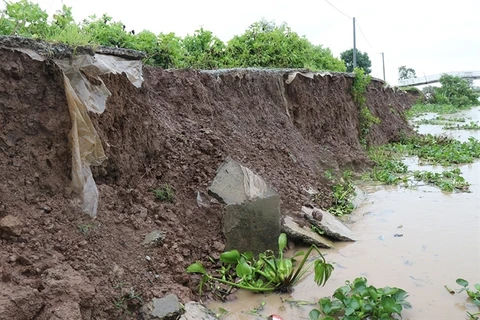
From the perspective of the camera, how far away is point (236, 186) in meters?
4.24

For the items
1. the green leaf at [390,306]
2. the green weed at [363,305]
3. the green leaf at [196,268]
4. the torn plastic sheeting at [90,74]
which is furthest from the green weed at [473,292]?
the torn plastic sheeting at [90,74]

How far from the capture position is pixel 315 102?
850cm

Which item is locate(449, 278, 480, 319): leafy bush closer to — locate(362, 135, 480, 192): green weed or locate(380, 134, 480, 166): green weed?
locate(362, 135, 480, 192): green weed

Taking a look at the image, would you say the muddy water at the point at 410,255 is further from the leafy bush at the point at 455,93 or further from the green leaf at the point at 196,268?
the leafy bush at the point at 455,93

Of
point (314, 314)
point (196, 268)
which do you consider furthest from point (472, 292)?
point (196, 268)

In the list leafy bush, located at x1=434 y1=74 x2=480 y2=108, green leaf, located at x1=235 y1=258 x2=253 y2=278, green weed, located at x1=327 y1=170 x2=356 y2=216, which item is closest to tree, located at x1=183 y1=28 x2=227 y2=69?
green weed, located at x1=327 y1=170 x2=356 y2=216

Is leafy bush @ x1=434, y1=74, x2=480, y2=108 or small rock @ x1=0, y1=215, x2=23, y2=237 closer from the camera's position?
small rock @ x1=0, y1=215, x2=23, y2=237

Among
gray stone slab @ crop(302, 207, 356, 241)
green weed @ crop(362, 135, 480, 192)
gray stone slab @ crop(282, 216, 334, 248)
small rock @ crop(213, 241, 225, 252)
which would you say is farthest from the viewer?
green weed @ crop(362, 135, 480, 192)

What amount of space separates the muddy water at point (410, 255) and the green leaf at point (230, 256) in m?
0.30

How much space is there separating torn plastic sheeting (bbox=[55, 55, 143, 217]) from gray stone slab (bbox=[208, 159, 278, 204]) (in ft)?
4.22

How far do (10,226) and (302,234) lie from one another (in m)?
2.89

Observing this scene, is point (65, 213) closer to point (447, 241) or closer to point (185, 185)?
point (185, 185)

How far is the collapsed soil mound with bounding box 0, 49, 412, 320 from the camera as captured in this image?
2.74 metres

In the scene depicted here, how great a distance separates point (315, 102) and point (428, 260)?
4840 millimetres
